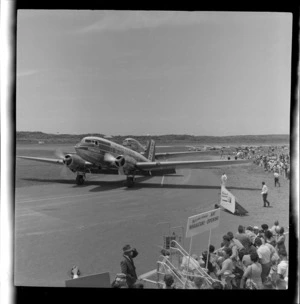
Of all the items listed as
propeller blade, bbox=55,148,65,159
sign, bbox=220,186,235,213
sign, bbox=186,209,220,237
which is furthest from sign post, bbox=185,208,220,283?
propeller blade, bbox=55,148,65,159

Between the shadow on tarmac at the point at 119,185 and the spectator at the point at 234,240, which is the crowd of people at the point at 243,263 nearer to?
the spectator at the point at 234,240

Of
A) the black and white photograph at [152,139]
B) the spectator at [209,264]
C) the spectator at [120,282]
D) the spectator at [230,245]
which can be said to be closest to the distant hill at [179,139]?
the black and white photograph at [152,139]

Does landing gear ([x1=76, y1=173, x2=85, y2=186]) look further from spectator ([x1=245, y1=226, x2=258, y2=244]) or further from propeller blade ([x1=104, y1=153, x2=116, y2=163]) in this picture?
spectator ([x1=245, y1=226, x2=258, y2=244])

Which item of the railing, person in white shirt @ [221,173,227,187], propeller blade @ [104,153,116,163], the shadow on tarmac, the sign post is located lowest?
the railing

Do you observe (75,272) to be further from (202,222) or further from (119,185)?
(202,222)

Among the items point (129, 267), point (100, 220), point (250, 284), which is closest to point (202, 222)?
point (250, 284)

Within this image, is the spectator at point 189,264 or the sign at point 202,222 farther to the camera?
the sign at point 202,222
